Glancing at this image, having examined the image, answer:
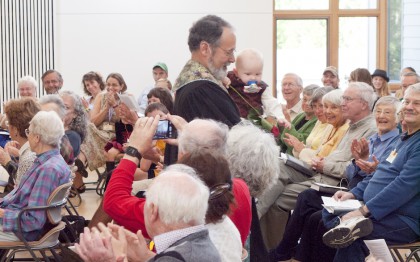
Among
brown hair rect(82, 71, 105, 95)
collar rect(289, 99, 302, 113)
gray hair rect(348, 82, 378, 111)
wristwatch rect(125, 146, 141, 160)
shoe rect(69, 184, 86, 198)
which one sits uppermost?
brown hair rect(82, 71, 105, 95)

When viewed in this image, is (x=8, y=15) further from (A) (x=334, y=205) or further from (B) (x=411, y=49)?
(A) (x=334, y=205)

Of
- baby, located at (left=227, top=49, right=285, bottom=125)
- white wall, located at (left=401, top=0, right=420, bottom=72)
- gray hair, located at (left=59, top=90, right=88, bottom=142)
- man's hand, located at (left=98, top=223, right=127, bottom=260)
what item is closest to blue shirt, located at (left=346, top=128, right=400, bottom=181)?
baby, located at (left=227, top=49, right=285, bottom=125)

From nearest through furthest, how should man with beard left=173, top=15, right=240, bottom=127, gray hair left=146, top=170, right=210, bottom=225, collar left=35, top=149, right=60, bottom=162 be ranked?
gray hair left=146, top=170, right=210, bottom=225
man with beard left=173, top=15, right=240, bottom=127
collar left=35, top=149, right=60, bottom=162

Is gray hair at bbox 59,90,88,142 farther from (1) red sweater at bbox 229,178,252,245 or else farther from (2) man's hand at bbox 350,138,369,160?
(1) red sweater at bbox 229,178,252,245

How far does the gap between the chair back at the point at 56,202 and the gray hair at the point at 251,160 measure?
1.75 meters

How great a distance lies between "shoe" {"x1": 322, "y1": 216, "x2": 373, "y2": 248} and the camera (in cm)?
441

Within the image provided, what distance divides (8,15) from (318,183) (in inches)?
327

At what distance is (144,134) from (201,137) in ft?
0.73

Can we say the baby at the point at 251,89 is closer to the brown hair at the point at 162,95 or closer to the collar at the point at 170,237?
the brown hair at the point at 162,95

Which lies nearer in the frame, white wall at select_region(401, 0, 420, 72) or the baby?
the baby

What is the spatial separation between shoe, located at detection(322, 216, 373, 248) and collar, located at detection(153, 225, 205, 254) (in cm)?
229

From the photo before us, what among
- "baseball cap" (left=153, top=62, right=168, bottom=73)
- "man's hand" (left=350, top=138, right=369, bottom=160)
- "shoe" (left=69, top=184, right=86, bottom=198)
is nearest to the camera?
"man's hand" (left=350, top=138, right=369, bottom=160)

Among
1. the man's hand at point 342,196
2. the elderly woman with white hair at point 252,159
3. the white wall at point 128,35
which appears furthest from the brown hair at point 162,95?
the white wall at point 128,35

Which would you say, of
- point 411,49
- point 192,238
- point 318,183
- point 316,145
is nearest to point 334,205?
point 318,183
